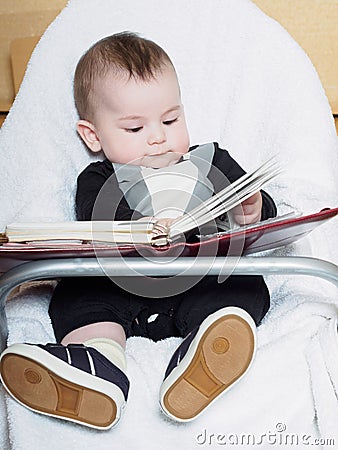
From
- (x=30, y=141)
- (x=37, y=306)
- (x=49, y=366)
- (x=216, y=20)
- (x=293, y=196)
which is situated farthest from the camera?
(x=216, y=20)

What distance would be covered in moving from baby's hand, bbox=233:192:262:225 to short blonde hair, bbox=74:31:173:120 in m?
0.26

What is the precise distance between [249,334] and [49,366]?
23 centimetres

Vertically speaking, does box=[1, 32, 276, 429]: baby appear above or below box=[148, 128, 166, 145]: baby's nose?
below

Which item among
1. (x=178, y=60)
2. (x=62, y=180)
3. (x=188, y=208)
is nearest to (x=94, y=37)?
(x=178, y=60)

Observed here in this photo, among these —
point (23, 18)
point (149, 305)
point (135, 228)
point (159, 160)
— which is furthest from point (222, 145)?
point (23, 18)

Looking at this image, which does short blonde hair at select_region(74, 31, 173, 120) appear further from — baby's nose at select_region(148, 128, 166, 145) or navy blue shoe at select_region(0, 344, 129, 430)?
navy blue shoe at select_region(0, 344, 129, 430)

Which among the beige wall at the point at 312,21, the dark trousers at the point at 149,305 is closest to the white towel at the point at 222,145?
the dark trousers at the point at 149,305

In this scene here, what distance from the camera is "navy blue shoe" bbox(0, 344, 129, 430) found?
90 centimetres

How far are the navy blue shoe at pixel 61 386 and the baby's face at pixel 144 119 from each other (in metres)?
0.43

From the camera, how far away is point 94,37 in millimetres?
1456

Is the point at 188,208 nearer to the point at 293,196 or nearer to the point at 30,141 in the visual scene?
the point at 293,196

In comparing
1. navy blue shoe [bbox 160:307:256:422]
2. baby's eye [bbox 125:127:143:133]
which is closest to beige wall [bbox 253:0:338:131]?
baby's eye [bbox 125:127:143:133]

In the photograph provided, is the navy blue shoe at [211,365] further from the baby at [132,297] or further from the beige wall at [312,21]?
the beige wall at [312,21]

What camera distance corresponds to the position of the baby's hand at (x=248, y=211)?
45.7 inches
